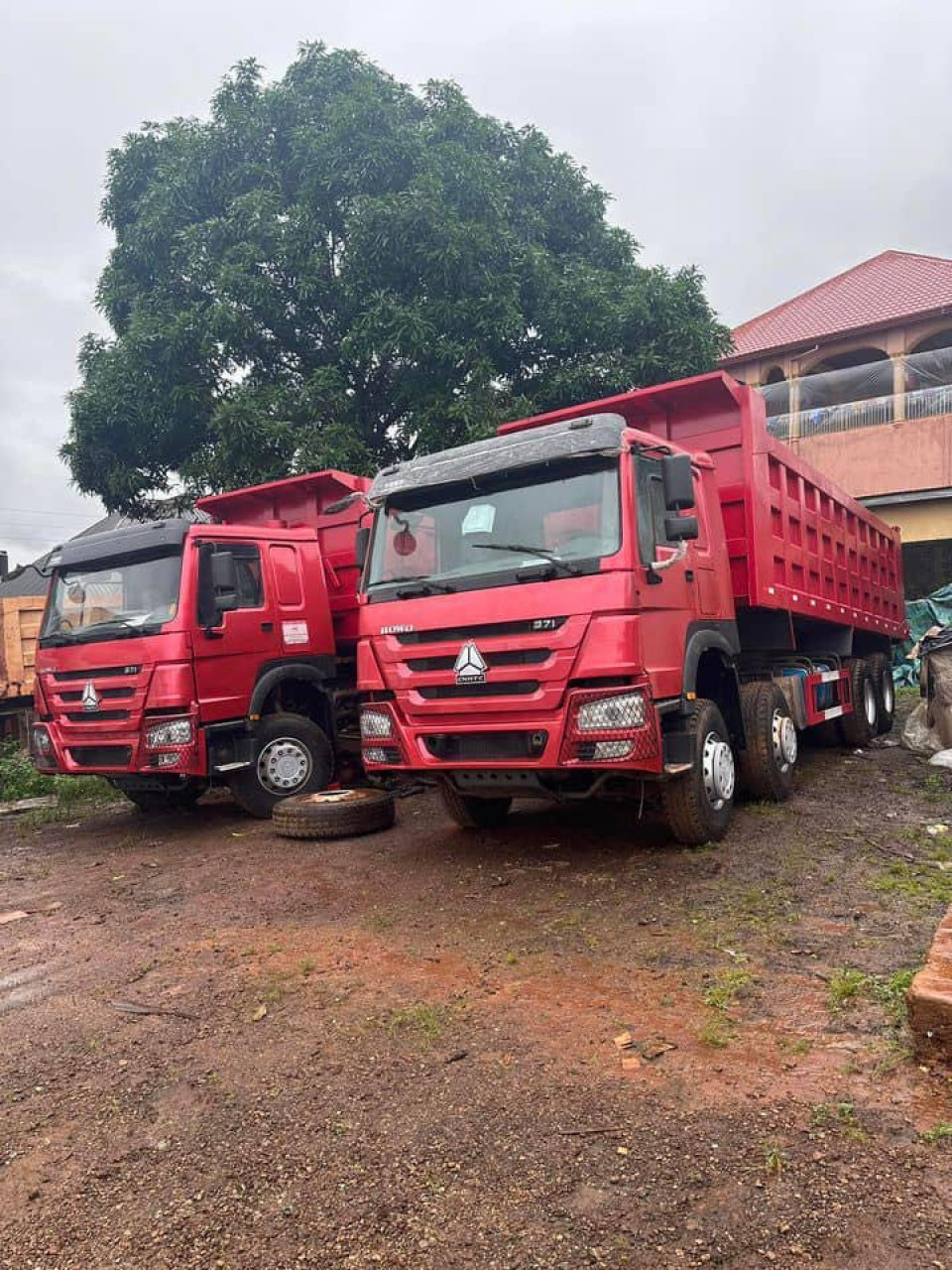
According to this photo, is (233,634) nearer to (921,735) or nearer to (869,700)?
(921,735)

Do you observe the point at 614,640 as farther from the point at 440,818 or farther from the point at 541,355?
the point at 541,355

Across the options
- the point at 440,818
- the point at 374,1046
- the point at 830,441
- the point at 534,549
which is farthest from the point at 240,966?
the point at 830,441

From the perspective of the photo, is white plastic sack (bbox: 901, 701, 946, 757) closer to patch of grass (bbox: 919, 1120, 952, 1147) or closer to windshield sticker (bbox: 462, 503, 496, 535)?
windshield sticker (bbox: 462, 503, 496, 535)

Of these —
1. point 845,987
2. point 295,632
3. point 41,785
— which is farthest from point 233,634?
point 845,987

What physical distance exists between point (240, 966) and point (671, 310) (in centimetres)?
1096

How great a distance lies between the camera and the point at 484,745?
5117 millimetres

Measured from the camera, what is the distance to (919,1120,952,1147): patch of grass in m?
2.41

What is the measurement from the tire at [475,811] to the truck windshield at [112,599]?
8.89 feet

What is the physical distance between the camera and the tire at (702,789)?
5387mm

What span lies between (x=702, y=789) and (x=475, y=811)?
1.79m

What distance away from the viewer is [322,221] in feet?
40.1

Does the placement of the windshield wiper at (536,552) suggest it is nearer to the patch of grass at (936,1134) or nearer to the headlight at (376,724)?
the headlight at (376,724)

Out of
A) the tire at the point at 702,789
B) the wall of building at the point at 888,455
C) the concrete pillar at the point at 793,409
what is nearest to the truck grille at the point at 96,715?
the tire at the point at 702,789

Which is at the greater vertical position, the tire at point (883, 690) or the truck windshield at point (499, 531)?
the truck windshield at point (499, 531)
